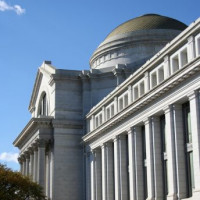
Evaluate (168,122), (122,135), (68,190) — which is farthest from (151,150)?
(68,190)

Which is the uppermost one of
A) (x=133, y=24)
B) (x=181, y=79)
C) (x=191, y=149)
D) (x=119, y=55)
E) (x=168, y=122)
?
(x=133, y=24)

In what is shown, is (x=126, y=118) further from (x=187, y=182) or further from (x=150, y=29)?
(x=150, y=29)

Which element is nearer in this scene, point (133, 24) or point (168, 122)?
point (168, 122)

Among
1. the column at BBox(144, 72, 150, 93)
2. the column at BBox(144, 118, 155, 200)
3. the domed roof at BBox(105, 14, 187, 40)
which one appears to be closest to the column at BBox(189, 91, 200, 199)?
the column at BBox(144, 118, 155, 200)

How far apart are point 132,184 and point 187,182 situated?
9.88m

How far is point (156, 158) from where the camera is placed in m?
43.9

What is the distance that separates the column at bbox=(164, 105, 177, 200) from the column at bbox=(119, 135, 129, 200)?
11.1m

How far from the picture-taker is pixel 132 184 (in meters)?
48.4

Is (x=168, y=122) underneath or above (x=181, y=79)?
underneath

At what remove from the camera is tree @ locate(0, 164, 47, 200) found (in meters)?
52.2

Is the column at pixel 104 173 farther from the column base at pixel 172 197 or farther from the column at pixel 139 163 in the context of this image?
the column base at pixel 172 197

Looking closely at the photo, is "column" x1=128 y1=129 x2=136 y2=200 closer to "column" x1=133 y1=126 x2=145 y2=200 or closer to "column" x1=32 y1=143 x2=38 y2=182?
"column" x1=133 y1=126 x2=145 y2=200

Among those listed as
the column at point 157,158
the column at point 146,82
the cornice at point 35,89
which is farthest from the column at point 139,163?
the cornice at point 35,89

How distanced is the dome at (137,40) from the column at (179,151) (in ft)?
95.6
